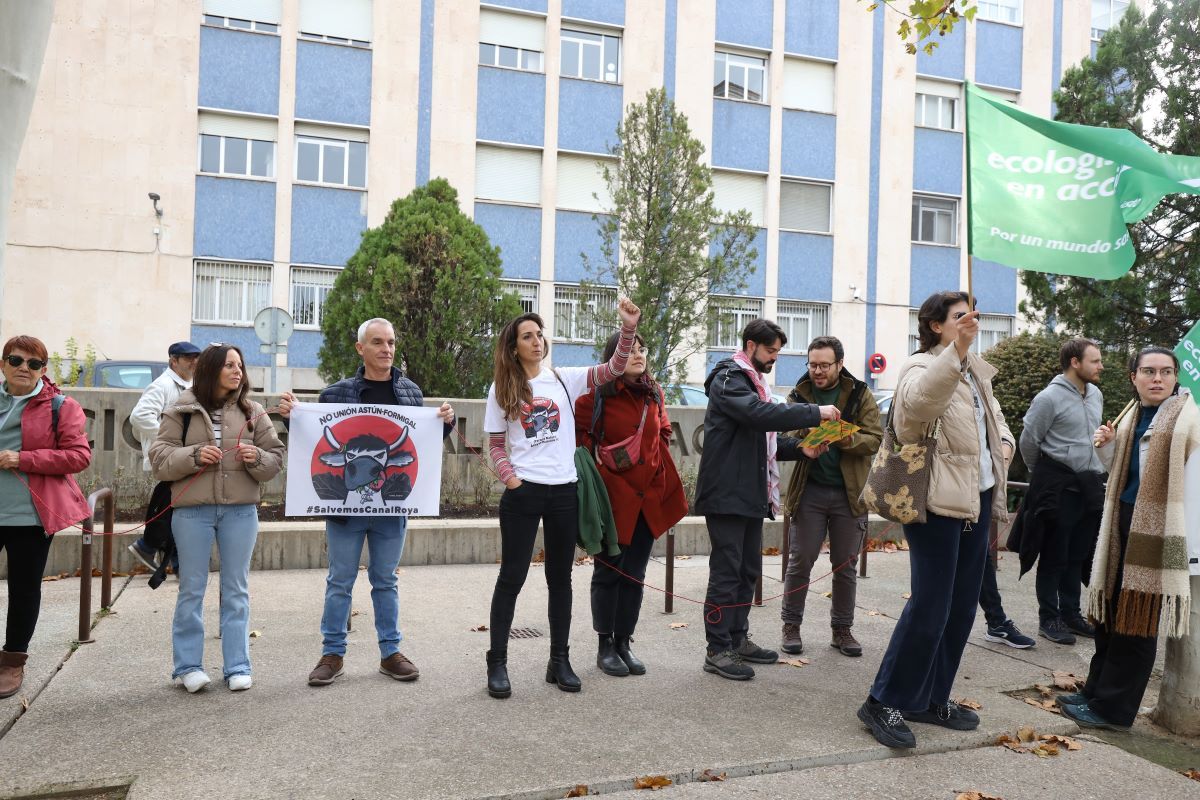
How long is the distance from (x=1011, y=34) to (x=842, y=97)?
5993 millimetres

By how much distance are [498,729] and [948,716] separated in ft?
7.14

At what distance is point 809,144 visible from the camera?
1070 inches

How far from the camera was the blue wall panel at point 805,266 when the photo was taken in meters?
27.0

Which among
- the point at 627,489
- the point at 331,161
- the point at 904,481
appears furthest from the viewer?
the point at 331,161

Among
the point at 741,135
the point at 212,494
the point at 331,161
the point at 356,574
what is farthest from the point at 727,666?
the point at 741,135

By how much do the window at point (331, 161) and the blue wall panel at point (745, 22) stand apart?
1028 cm

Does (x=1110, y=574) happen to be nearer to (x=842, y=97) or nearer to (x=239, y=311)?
(x=239, y=311)

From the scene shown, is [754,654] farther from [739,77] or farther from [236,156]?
[739,77]

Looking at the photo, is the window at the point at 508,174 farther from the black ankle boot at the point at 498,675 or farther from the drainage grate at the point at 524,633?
the black ankle boot at the point at 498,675

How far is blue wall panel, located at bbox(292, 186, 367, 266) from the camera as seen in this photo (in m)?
23.2

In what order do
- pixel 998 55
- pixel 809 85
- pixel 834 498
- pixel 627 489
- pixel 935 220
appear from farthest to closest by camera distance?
1. pixel 998 55
2. pixel 935 220
3. pixel 809 85
4. pixel 834 498
5. pixel 627 489

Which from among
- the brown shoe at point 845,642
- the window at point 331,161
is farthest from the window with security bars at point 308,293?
the brown shoe at point 845,642

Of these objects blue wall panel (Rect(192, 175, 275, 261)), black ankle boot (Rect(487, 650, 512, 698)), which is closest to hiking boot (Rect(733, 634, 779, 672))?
black ankle boot (Rect(487, 650, 512, 698))

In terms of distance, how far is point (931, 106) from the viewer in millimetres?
28734
